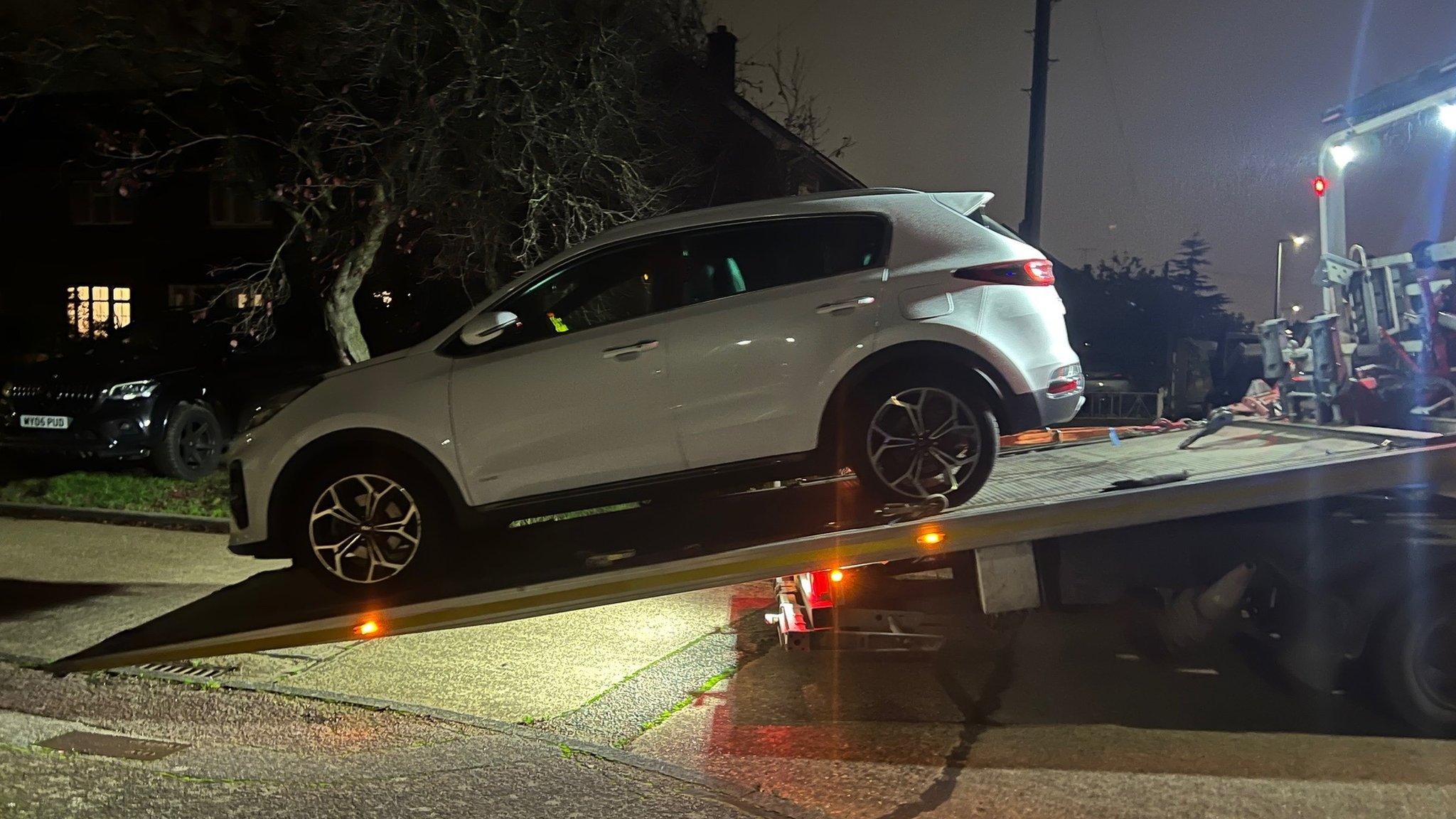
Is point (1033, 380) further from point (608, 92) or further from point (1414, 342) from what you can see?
point (608, 92)

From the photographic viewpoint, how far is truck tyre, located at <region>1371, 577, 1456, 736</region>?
5.11 m

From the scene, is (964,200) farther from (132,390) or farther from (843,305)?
(132,390)

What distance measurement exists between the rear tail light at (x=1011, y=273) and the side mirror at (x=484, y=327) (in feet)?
6.32

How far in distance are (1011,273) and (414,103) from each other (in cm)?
787

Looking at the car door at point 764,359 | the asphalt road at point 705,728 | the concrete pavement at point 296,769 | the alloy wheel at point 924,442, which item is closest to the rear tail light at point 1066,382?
the alloy wheel at point 924,442

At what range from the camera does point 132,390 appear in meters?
11.6

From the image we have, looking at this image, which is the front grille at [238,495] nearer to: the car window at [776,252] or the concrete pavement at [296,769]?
the concrete pavement at [296,769]

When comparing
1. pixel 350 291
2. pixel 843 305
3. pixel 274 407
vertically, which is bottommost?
pixel 274 407

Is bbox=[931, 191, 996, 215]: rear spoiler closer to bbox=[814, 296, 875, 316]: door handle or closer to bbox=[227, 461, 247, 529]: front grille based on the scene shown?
bbox=[814, 296, 875, 316]: door handle

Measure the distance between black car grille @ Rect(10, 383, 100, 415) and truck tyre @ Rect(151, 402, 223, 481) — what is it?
756 mm

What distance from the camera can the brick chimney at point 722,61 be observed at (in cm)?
1592

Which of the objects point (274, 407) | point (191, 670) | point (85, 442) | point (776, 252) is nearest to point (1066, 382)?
point (776, 252)

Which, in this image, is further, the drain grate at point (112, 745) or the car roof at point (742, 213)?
the car roof at point (742, 213)

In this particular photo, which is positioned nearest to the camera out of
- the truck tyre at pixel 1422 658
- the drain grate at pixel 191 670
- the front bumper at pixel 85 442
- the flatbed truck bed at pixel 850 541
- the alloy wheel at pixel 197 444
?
the flatbed truck bed at pixel 850 541
